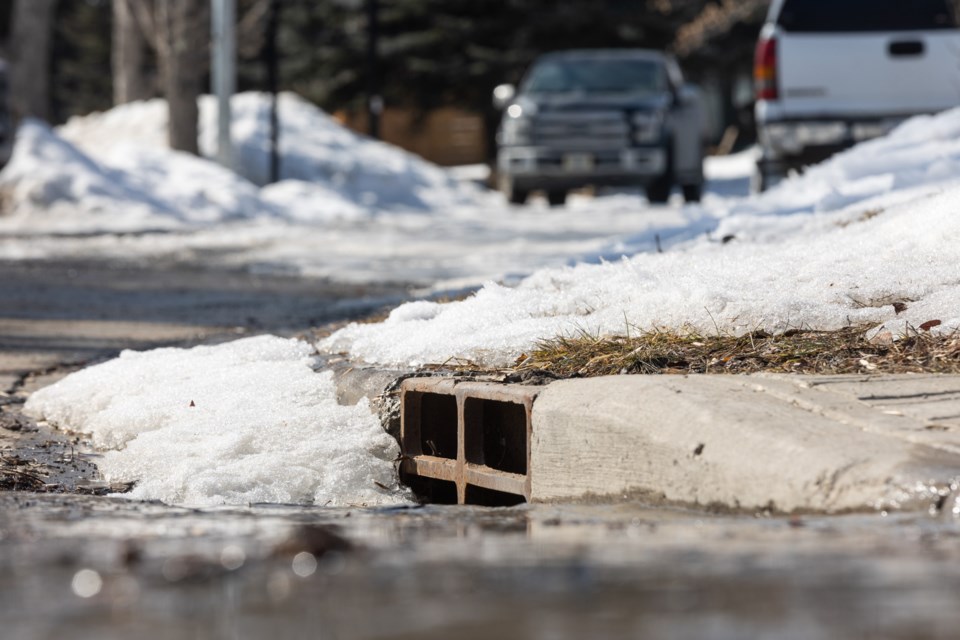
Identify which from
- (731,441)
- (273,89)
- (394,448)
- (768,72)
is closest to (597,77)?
(273,89)

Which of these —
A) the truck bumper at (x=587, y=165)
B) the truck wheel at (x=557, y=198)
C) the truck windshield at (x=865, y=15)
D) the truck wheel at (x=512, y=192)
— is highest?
the truck windshield at (x=865, y=15)

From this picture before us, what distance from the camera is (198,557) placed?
2.86 metres

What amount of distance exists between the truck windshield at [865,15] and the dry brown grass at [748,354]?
8380mm

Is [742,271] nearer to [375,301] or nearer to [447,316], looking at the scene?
[447,316]

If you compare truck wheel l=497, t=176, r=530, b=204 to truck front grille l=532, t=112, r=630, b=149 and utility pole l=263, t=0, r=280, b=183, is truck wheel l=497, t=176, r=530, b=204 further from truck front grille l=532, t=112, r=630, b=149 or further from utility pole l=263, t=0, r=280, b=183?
utility pole l=263, t=0, r=280, b=183

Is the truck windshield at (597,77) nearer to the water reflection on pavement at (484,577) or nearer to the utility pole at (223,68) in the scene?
the utility pole at (223,68)

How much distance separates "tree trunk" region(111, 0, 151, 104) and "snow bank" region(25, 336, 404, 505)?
19.2 metres

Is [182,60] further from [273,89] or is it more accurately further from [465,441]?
[465,441]

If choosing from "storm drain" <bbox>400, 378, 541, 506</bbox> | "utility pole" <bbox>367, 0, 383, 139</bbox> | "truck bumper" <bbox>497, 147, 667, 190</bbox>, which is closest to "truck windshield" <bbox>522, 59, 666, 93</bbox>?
"truck bumper" <bbox>497, 147, 667, 190</bbox>

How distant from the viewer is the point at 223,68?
21.2 metres

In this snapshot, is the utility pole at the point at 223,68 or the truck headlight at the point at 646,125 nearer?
the truck headlight at the point at 646,125

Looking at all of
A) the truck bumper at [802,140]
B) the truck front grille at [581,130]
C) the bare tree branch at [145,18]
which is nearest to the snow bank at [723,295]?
the truck bumper at [802,140]

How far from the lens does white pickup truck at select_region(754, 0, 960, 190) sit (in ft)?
40.9

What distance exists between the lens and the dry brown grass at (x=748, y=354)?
4543 millimetres
